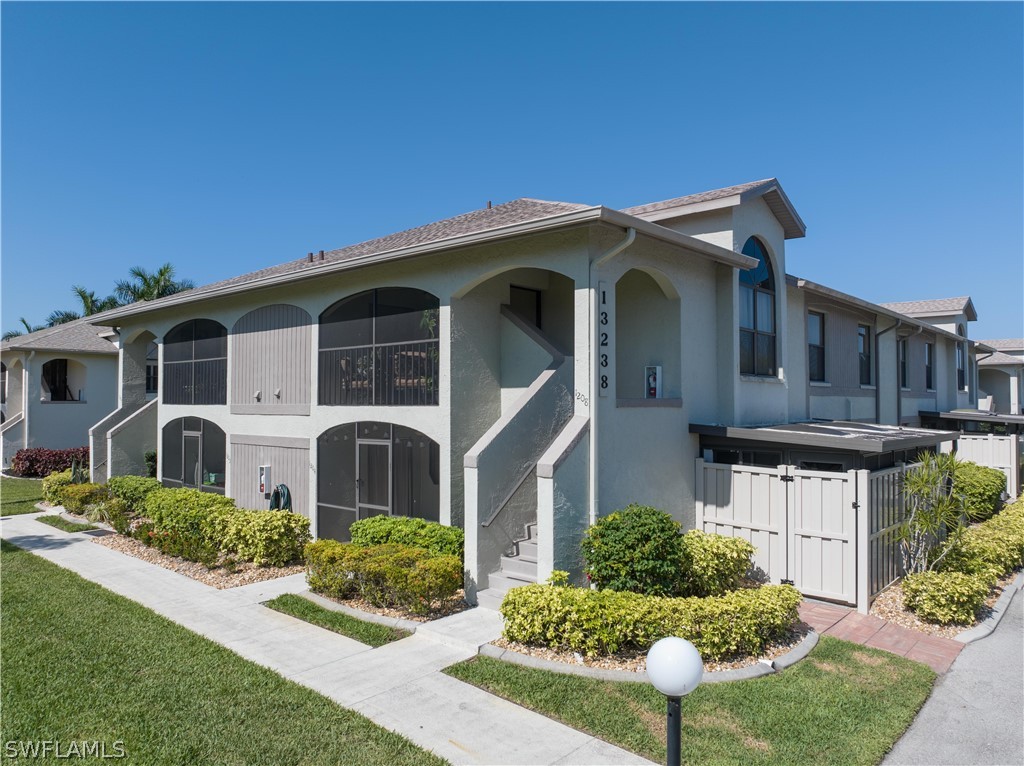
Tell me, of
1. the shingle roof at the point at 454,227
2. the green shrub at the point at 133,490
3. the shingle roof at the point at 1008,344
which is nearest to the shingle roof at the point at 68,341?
the green shrub at the point at 133,490

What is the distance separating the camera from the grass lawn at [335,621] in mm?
7578

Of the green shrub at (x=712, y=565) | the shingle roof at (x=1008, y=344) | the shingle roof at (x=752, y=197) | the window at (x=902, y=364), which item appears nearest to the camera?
the green shrub at (x=712, y=565)

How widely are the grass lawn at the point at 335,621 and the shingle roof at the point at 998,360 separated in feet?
104

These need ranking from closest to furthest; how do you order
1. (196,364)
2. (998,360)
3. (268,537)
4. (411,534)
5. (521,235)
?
(521,235)
(411,534)
(268,537)
(196,364)
(998,360)

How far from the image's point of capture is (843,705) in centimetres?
584

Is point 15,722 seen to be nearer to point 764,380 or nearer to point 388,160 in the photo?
point 764,380

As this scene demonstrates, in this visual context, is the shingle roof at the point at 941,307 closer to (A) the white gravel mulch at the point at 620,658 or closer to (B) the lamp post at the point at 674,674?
(A) the white gravel mulch at the point at 620,658

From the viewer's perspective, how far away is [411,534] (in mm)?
9711

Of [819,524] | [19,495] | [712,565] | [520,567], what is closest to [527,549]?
[520,567]

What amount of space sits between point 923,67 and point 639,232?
6.80m

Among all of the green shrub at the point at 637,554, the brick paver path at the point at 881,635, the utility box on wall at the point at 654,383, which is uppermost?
the utility box on wall at the point at 654,383

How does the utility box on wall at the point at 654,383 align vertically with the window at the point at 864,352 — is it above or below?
below

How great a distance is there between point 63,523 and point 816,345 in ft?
60.3

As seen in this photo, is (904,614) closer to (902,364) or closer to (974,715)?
(974,715)
